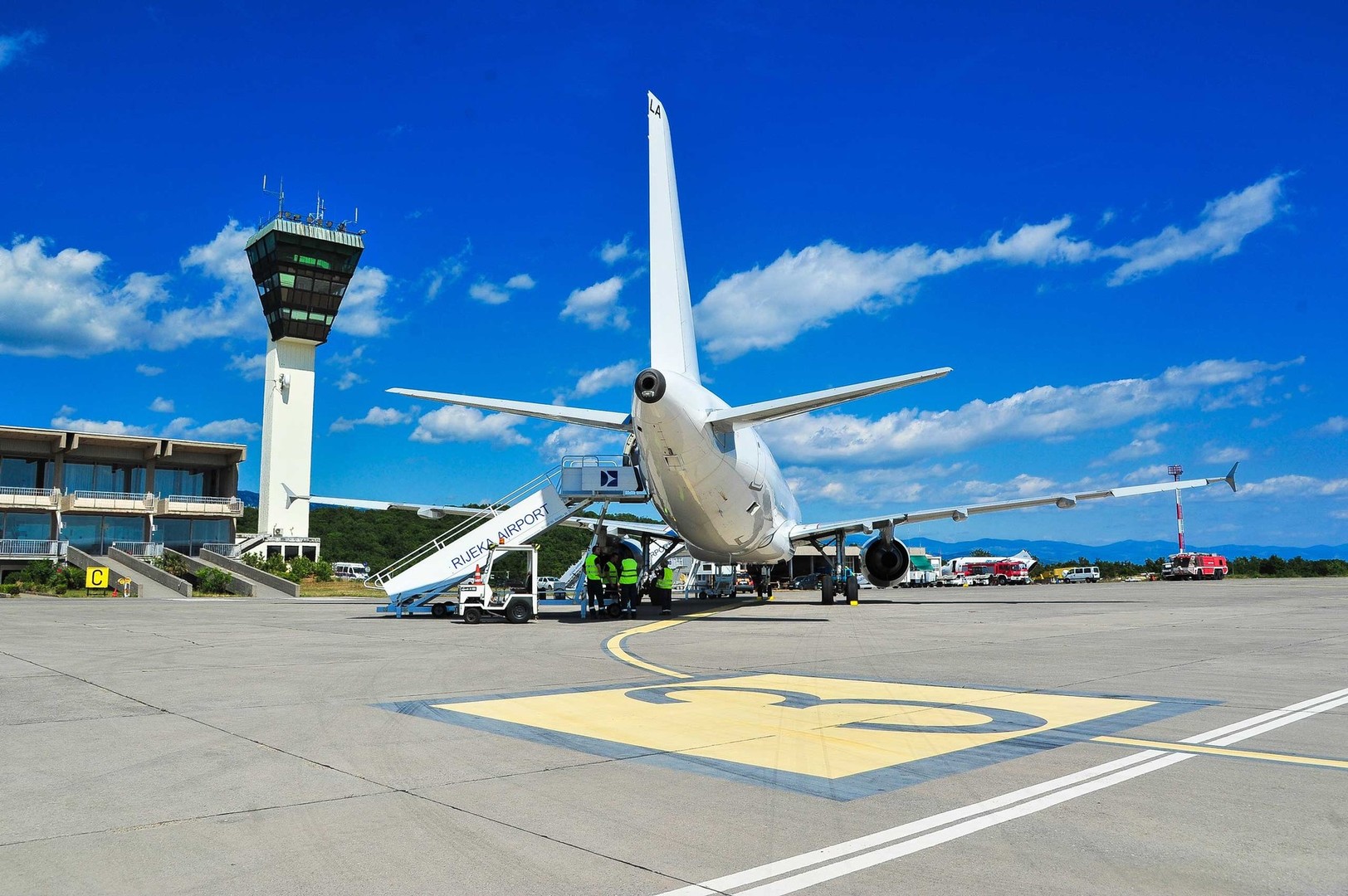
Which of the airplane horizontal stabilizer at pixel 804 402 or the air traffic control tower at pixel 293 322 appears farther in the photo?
the air traffic control tower at pixel 293 322

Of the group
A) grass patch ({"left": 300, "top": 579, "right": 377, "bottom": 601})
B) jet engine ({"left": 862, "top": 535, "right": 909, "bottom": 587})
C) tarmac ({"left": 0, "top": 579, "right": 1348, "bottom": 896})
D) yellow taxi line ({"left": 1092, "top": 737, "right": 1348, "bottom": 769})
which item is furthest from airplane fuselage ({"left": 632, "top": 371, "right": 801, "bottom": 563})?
grass patch ({"left": 300, "top": 579, "right": 377, "bottom": 601})

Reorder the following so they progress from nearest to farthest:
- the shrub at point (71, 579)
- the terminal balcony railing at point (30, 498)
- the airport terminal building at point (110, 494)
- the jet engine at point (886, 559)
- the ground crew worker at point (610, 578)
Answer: the ground crew worker at point (610, 578)
the jet engine at point (886, 559)
the shrub at point (71, 579)
the terminal balcony railing at point (30, 498)
the airport terminal building at point (110, 494)

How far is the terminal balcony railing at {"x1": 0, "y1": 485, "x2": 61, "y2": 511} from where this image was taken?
5397 centimetres

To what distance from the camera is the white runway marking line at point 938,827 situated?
442 centimetres

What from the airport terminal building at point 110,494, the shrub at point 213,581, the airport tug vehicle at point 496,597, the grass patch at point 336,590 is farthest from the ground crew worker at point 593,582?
the airport terminal building at point 110,494

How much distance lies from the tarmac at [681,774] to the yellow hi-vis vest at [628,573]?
39.8ft

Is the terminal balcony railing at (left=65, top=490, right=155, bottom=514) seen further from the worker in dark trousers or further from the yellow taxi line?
the yellow taxi line

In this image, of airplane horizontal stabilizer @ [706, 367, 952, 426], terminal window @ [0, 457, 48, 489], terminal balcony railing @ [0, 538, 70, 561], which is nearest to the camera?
airplane horizontal stabilizer @ [706, 367, 952, 426]

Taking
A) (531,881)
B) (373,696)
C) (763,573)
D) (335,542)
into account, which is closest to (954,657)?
(373,696)

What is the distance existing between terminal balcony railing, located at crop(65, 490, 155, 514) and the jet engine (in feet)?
155

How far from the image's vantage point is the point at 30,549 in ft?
175

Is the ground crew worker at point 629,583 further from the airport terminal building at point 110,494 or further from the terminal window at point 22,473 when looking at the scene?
the terminal window at point 22,473

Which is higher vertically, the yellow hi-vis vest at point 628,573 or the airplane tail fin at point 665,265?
the airplane tail fin at point 665,265

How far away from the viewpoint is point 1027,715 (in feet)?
30.0
